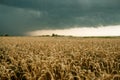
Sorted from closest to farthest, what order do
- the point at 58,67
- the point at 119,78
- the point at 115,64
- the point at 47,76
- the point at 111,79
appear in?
the point at 111,79 < the point at 119,78 < the point at 47,76 < the point at 58,67 < the point at 115,64

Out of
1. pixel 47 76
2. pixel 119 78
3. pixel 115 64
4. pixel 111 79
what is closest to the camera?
pixel 111 79

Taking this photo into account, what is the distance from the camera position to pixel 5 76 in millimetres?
5855

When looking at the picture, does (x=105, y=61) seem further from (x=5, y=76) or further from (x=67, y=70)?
(x=5, y=76)

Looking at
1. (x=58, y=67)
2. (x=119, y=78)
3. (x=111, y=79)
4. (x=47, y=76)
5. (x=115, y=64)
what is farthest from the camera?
(x=115, y=64)

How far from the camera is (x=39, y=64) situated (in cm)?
629

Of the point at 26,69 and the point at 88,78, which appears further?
the point at 26,69

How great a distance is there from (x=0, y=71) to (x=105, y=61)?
9.75 feet

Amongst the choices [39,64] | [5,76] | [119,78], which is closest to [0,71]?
[5,76]

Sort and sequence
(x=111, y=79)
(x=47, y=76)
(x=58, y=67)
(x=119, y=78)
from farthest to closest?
(x=58, y=67) → (x=47, y=76) → (x=119, y=78) → (x=111, y=79)

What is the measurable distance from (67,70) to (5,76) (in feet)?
4.87

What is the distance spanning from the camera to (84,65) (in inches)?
284

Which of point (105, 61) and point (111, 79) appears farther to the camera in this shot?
point (105, 61)

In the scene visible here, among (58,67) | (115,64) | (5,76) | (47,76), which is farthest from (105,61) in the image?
(5,76)

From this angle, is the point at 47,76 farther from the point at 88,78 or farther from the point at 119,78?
the point at 119,78
